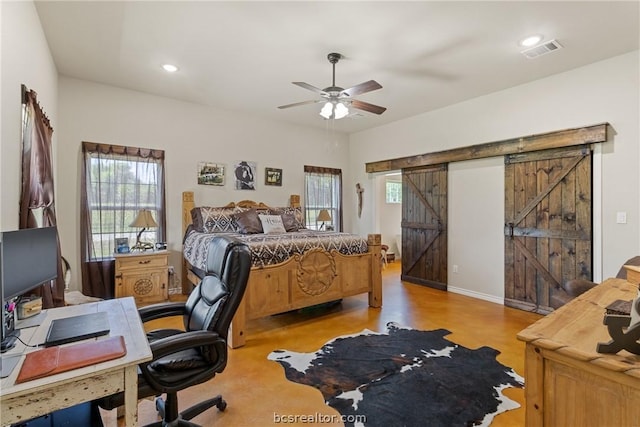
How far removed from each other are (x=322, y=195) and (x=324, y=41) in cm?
368

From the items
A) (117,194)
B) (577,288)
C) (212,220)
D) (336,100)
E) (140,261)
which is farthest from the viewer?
(212,220)

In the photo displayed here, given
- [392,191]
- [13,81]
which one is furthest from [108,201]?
[392,191]

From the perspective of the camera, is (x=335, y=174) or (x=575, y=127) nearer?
(x=575, y=127)

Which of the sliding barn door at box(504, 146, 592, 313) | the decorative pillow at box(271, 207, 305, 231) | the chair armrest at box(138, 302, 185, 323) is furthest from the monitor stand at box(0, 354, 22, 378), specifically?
the sliding barn door at box(504, 146, 592, 313)

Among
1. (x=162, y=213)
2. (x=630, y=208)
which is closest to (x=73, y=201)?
(x=162, y=213)

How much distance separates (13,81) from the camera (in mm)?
1998

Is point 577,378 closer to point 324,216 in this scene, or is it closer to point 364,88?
point 364,88

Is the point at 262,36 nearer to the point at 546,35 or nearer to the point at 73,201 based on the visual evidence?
the point at 546,35

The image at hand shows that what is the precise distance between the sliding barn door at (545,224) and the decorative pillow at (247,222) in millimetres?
3546

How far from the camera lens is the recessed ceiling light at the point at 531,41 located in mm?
2920

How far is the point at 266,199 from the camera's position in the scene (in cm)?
565

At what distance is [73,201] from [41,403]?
386 cm

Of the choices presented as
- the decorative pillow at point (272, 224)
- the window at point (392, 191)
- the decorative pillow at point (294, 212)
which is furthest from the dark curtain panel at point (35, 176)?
the window at point (392, 191)

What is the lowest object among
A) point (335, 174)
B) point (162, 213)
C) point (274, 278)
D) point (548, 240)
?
point (274, 278)
